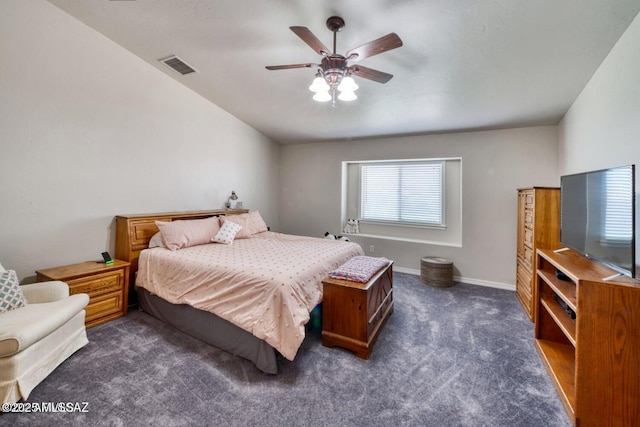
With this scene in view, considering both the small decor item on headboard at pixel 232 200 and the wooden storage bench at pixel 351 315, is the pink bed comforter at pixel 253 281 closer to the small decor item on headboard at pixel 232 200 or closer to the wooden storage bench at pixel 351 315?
the wooden storage bench at pixel 351 315

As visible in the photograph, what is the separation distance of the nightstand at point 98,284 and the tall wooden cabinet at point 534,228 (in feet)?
14.0

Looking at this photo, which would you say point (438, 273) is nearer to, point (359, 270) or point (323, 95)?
point (359, 270)

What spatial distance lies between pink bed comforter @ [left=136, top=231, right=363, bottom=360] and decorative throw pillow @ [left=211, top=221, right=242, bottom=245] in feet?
0.76

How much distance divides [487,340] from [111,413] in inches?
113

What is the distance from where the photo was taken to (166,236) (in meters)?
2.90

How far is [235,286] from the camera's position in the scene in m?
2.04

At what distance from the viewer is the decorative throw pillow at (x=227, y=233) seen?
3299mm

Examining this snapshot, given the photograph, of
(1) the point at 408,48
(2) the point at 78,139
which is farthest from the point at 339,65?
(2) the point at 78,139

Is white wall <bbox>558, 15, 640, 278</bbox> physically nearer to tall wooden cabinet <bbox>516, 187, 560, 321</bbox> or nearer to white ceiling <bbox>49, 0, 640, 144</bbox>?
white ceiling <bbox>49, 0, 640, 144</bbox>

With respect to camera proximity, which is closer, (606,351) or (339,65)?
(606,351)

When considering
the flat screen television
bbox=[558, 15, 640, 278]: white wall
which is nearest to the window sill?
bbox=[558, 15, 640, 278]: white wall

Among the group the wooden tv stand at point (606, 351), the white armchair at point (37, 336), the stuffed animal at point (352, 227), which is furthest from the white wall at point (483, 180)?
the white armchair at point (37, 336)

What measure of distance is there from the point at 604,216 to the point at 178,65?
4.13 metres

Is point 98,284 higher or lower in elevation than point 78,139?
lower
